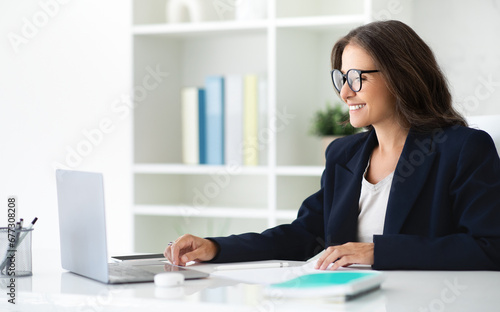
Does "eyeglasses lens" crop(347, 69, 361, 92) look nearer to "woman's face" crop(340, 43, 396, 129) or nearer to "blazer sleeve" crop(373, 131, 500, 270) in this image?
"woman's face" crop(340, 43, 396, 129)

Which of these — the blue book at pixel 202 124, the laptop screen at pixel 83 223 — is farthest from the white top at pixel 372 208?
the blue book at pixel 202 124

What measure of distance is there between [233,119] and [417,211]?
4.69ft

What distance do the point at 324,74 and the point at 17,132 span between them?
1.65 meters

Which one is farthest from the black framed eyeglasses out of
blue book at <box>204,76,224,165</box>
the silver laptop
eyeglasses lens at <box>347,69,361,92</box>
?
blue book at <box>204,76,224,165</box>

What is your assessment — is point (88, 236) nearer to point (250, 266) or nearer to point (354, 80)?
point (250, 266)

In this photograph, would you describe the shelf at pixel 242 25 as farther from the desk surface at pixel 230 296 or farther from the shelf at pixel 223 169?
the desk surface at pixel 230 296

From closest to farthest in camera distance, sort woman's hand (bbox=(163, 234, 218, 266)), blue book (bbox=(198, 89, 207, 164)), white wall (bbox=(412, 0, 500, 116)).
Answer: woman's hand (bbox=(163, 234, 218, 266)), white wall (bbox=(412, 0, 500, 116)), blue book (bbox=(198, 89, 207, 164))

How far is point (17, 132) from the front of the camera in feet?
12.0

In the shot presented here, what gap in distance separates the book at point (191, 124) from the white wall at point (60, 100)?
274mm

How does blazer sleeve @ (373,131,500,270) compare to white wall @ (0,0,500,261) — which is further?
white wall @ (0,0,500,261)

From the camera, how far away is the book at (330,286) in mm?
1171

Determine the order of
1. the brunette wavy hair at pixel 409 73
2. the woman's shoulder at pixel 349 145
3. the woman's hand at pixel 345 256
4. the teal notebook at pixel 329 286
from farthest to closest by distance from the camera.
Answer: the woman's shoulder at pixel 349 145 < the brunette wavy hair at pixel 409 73 < the woman's hand at pixel 345 256 < the teal notebook at pixel 329 286

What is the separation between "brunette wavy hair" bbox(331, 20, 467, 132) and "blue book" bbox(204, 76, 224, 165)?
1.24 metres

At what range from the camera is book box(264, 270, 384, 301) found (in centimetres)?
117
